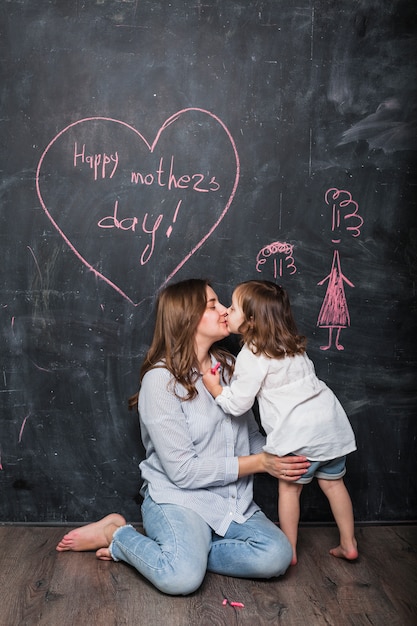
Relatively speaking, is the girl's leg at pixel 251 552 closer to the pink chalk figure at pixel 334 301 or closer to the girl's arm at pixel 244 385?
the girl's arm at pixel 244 385

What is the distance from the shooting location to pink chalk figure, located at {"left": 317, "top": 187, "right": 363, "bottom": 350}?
2959 mm

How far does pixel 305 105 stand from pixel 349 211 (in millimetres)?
450

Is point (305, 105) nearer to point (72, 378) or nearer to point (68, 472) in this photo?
point (72, 378)

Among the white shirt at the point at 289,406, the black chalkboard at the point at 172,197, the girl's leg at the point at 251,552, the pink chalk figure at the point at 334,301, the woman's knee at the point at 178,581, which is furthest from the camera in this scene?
the pink chalk figure at the point at 334,301

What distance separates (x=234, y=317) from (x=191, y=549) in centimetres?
81

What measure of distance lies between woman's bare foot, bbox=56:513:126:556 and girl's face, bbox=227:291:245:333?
803 mm

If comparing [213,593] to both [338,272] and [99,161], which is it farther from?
[99,161]

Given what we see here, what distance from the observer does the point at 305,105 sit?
2.92 m

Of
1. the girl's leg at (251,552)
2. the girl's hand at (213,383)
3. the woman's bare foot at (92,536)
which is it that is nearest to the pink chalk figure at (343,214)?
the girl's hand at (213,383)

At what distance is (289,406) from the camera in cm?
260

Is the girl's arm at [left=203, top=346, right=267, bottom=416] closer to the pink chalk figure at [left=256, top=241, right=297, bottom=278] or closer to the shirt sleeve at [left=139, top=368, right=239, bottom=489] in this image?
the shirt sleeve at [left=139, top=368, right=239, bottom=489]

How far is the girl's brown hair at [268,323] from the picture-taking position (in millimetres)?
2605

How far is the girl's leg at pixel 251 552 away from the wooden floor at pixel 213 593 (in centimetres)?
4

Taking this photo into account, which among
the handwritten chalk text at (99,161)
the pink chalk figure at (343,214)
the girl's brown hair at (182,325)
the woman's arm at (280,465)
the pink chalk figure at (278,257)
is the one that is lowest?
the woman's arm at (280,465)
